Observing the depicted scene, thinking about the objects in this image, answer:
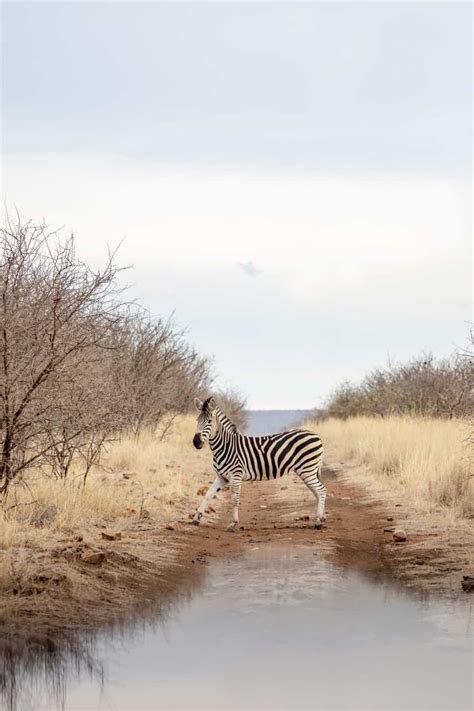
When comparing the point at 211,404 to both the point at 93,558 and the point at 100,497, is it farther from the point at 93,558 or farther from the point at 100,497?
the point at 93,558

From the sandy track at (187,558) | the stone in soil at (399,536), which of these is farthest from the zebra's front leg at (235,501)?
the stone in soil at (399,536)

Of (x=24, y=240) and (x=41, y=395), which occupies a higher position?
(x=24, y=240)

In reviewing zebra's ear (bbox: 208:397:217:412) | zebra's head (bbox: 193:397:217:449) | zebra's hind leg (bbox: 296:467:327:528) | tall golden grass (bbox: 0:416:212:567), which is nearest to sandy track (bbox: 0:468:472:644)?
zebra's hind leg (bbox: 296:467:327:528)

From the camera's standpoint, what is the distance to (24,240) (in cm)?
1321

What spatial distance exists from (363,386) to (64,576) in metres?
38.8

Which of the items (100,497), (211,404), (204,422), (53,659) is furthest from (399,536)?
(53,659)

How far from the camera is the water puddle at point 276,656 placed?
6.30m

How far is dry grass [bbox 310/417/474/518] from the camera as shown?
15.6 meters

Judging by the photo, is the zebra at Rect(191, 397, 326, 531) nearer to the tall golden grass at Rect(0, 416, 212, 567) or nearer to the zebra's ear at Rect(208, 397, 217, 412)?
the zebra's ear at Rect(208, 397, 217, 412)

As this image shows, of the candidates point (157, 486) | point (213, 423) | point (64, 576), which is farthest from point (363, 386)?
point (64, 576)

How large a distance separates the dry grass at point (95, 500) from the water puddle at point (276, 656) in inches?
82.9

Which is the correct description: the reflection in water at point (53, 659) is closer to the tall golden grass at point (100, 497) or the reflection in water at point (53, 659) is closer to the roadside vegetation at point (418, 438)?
the tall golden grass at point (100, 497)

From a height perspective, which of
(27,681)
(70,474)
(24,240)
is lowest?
(27,681)

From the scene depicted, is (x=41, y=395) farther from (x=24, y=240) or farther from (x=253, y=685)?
(x=253, y=685)
